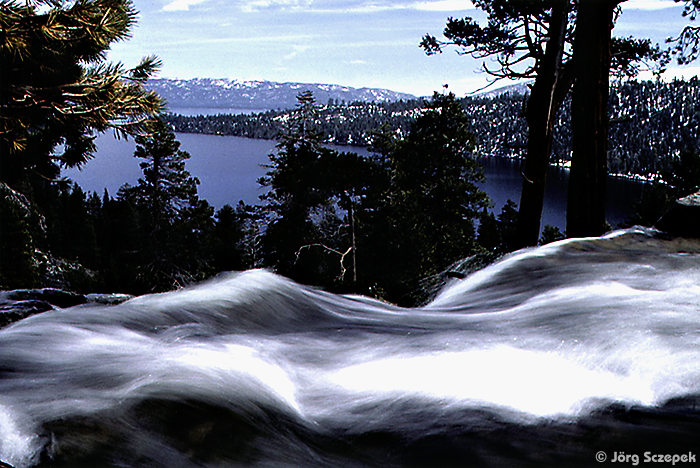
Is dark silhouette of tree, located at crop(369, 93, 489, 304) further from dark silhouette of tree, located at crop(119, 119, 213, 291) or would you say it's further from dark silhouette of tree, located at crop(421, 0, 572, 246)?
dark silhouette of tree, located at crop(421, 0, 572, 246)

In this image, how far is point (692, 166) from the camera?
44719 mm

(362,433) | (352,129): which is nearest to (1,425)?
(362,433)

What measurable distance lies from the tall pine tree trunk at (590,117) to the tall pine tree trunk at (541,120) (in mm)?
1300

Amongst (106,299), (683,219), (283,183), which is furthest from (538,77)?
(283,183)

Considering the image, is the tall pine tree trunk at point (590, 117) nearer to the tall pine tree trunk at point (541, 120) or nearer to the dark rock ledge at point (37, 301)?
the tall pine tree trunk at point (541, 120)

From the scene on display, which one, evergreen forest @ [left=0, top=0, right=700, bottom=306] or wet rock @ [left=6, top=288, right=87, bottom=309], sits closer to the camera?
wet rock @ [left=6, top=288, right=87, bottom=309]

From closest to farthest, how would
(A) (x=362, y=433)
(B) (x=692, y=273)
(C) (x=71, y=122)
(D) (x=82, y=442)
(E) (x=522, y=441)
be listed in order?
(D) (x=82, y=442) → (E) (x=522, y=441) → (A) (x=362, y=433) → (B) (x=692, y=273) → (C) (x=71, y=122)

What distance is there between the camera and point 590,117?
8.94 meters

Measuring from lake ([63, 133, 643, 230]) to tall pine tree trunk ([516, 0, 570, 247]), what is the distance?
49.0m

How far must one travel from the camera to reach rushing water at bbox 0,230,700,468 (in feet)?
8.04

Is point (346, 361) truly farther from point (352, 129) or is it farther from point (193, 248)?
point (352, 129)

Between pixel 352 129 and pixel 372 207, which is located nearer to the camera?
pixel 372 207

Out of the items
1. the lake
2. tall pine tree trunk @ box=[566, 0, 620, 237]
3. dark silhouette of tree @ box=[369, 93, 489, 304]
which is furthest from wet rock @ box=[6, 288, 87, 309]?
the lake

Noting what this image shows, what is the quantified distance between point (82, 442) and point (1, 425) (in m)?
0.42
